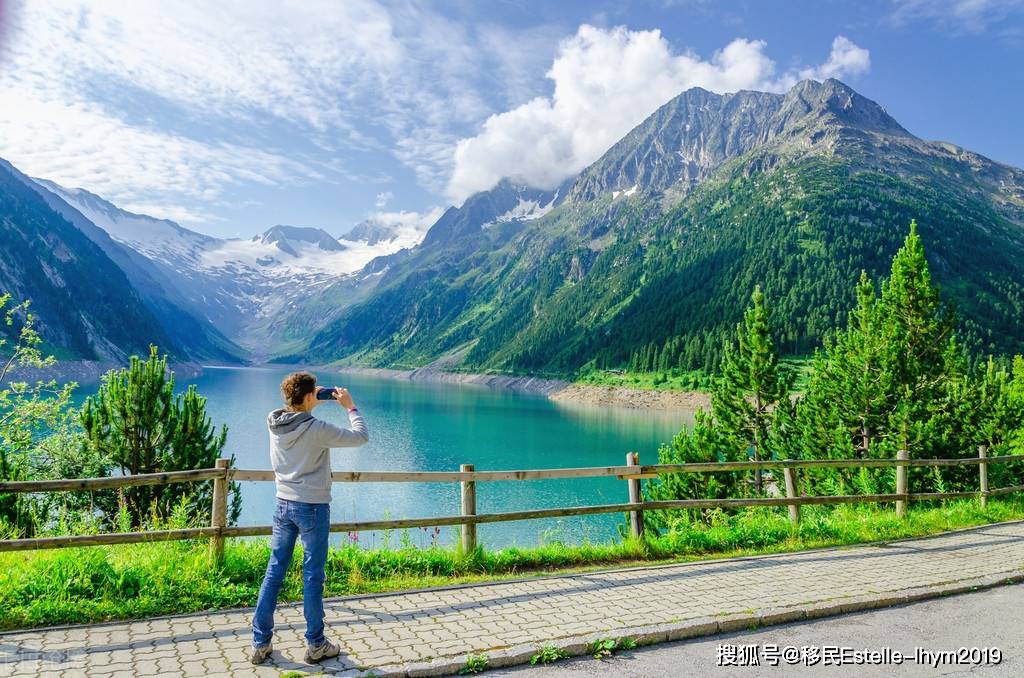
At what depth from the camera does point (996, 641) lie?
7715mm

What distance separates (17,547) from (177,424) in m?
17.6

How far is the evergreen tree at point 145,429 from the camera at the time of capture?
22.8 metres

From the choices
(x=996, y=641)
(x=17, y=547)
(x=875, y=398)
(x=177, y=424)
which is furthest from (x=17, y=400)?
(x=875, y=398)

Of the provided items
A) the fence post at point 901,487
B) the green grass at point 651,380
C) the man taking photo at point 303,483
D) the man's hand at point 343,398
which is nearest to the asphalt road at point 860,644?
the man taking photo at point 303,483

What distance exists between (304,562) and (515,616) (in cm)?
298

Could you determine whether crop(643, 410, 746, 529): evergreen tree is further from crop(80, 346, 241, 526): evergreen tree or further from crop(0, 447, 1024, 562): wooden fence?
crop(80, 346, 241, 526): evergreen tree

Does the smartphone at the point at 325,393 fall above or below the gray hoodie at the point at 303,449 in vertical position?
above

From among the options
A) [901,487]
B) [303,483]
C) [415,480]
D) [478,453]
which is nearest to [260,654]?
[303,483]

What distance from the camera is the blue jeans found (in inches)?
256

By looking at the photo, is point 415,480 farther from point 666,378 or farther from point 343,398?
point 666,378

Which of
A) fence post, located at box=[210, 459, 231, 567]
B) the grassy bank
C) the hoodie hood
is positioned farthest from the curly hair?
fence post, located at box=[210, 459, 231, 567]

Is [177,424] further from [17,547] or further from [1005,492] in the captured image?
[1005,492]

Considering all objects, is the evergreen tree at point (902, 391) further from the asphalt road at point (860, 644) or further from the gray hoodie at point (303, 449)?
the gray hoodie at point (303, 449)

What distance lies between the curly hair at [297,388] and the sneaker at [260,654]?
2.56 m
